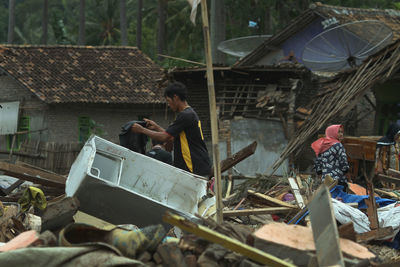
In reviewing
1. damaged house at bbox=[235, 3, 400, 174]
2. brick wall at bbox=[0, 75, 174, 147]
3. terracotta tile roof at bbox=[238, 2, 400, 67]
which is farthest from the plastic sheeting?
brick wall at bbox=[0, 75, 174, 147]

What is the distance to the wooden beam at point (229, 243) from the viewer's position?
4098 mm

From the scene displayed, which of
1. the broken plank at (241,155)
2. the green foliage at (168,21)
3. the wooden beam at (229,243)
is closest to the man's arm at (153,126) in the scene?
the broken plank at (241,155)

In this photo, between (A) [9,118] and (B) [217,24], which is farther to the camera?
(A) [9,118]

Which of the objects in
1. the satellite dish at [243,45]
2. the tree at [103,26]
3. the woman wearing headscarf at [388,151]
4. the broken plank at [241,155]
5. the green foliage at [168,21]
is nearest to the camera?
the broken plank at [241,155]

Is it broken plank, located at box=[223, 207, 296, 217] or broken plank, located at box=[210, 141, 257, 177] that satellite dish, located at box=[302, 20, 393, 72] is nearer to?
broken plank, located at box=[210, 141, 257, 177]

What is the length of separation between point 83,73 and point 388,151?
18.3 m

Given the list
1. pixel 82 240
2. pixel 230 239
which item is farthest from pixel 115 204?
pixel 230 239

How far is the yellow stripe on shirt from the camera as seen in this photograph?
22.5 ft

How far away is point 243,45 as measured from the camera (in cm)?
2408

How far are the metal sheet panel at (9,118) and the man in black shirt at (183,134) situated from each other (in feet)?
67.2

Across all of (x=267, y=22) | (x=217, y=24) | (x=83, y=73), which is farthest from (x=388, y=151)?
(x=267, y=22)

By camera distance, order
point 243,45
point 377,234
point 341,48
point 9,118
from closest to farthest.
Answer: point 377,234 < point 341,48 < point 243,45 < point 9,118

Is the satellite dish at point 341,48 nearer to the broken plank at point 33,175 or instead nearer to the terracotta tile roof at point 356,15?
the terracotta tile roof at point 356,15

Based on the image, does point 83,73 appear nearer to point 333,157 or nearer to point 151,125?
point 333,157
